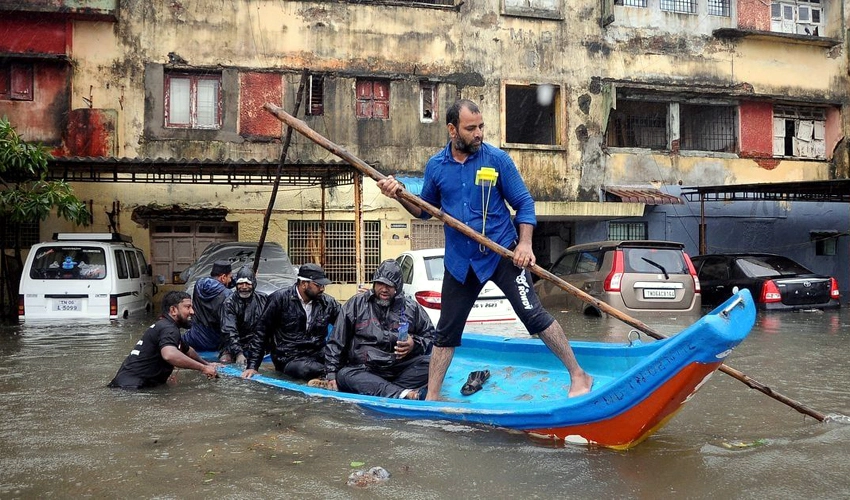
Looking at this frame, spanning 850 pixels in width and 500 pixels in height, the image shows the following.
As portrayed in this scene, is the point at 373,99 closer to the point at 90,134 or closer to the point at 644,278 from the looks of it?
the point at 90,134

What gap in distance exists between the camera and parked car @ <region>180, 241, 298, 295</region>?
38.5 ft

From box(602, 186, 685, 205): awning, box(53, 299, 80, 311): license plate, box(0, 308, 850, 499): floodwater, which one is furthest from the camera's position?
box(602, 186, 685, 205): awning

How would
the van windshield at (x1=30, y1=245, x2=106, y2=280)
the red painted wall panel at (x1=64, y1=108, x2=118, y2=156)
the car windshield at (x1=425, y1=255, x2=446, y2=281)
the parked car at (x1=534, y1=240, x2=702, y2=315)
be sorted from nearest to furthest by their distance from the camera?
1. the car windshield at (x1=425, y1=255, x2=446, y2=281)
2. the parked car at (x1=534, y1=240, x2=702, y2=315)
3. the van windshield at (x1=30, y1=245, x2=106, y2=280)
4. the red painted wall panel at (x1=64, y1=108, x2=118, y2=156)

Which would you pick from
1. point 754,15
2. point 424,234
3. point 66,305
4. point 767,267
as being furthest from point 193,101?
point 754,15

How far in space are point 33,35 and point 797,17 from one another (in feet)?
66.9

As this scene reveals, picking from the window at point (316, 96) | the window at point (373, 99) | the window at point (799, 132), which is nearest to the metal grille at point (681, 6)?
the window at point (799, 132)

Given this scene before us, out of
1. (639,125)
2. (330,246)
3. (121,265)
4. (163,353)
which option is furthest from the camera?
(639,125)

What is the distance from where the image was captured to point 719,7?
2042cm

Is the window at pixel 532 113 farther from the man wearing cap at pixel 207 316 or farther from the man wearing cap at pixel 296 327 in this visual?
the man wearing cap at pixel 296 327

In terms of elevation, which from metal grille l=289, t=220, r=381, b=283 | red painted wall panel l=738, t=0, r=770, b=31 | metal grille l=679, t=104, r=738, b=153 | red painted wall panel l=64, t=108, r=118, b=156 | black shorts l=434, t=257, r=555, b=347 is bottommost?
black shorts l=434, t=257, r=555, b=347

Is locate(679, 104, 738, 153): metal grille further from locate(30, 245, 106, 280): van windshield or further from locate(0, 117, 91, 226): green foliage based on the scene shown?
locate(0, 117, 91, 226): green foliage

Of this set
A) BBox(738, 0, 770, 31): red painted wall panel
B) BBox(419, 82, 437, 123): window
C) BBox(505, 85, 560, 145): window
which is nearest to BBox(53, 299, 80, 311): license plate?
BBox(419, 82, 437, 123): window

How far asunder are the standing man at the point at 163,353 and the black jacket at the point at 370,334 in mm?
1335

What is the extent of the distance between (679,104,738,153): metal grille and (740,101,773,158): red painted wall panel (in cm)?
27
